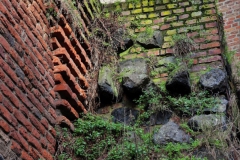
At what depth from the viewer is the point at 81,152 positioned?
355 centimetres

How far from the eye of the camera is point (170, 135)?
3.75m

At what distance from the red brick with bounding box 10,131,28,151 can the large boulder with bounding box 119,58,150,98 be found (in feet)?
5.07

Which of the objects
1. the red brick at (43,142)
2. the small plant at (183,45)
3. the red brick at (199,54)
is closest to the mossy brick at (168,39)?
the small plant at (183,45)

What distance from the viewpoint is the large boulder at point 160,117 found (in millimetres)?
4020

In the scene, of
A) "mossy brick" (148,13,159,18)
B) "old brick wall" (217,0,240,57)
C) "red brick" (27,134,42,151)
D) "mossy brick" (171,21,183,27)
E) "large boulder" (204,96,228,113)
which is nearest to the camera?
"red brick" (27,134,42,151)

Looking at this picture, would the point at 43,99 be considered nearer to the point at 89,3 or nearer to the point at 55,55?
the point at 55,55

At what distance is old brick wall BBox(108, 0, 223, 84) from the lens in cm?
446

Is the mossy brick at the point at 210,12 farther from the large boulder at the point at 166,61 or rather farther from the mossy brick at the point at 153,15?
the large boulder at the point at 166,61

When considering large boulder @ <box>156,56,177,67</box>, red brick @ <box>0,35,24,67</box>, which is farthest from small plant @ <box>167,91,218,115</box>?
red brick @ <box>0,35,24,67</box>

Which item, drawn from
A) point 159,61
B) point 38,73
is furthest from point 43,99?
point 159,61

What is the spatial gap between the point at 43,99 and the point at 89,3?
5.57 feet

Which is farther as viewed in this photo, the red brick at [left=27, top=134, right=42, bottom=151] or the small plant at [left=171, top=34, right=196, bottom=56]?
the small plant at [left=171, top=34, right=196, bottom=56]

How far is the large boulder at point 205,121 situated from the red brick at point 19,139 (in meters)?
1.63

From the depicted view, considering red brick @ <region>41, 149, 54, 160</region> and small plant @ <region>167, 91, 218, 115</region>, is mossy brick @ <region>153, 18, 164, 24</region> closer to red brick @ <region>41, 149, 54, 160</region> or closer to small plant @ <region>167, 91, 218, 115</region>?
small plant @ <region>167, 91, 218, 115</region>
